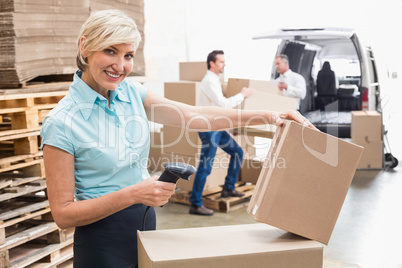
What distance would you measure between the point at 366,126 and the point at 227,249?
5920mm

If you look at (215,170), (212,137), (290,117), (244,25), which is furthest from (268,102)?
(244,25)

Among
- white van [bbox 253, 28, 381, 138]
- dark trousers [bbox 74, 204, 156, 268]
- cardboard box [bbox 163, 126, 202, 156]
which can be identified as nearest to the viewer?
dark trousers [bbox 74, 204, 156, 268]

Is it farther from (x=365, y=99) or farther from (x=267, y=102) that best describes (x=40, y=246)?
(x=365, y=99)

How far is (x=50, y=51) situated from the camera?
3.21 metres

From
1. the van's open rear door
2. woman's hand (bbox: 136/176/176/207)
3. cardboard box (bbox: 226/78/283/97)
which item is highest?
the van's open rear door

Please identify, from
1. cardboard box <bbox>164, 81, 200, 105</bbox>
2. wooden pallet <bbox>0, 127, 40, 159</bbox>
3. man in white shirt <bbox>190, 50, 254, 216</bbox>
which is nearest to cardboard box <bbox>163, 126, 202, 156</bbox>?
man in white shirt <bbox>190, 50, 254, 216</bbox>

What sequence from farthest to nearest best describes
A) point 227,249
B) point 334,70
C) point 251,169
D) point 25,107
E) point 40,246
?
point 334,70 < point 251,169 < point 40,246 < point 25,107 < point 227,249

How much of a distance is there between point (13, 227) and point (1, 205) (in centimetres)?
23

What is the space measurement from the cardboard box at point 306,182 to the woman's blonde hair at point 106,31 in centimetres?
60

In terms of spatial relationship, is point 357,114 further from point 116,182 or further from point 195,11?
point 116,182

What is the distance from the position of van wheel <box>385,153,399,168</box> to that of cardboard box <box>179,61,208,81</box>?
3.30 m

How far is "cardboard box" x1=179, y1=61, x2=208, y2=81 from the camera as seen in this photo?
19.6ft

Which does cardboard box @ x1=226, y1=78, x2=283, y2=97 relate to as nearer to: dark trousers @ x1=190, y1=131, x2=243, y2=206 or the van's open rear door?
dark trousers @ x1=190, y1=131, x2=243, y2=206

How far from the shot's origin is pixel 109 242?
66.2 inches
